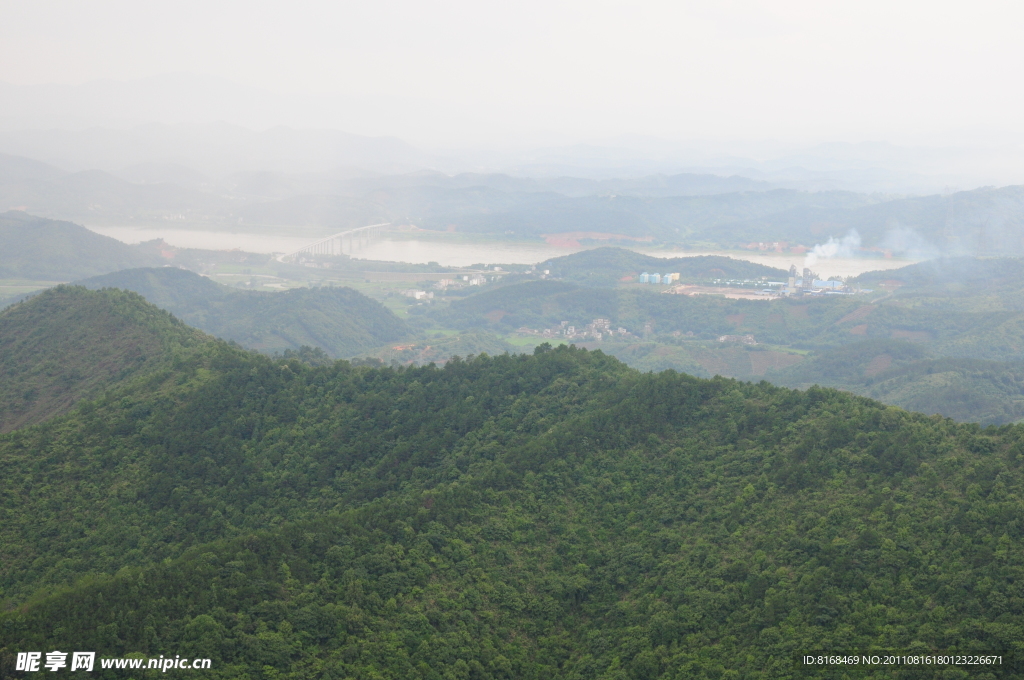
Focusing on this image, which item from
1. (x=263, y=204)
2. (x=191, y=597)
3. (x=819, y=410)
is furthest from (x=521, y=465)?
(x=263, y=204)

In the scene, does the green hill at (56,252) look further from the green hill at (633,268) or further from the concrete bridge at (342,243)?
the green hill at (633,268)

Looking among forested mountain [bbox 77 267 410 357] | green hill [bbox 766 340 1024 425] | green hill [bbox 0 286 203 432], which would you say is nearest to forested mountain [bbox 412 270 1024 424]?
green hill [bbox 766 340 1024 425]

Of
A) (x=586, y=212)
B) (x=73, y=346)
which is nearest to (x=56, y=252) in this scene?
(x=73, y=346)

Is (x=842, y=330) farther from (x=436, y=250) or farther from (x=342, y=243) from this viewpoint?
(x=342, y=243)

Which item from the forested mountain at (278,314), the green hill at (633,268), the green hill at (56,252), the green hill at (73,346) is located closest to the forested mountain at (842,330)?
the forested mountain at (278,314)

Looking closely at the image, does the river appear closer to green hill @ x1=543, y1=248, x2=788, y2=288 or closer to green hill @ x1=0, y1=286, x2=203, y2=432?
green hill @ x1=543, y1=248, x2=788, y2=288

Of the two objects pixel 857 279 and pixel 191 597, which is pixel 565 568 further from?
pixel 857 279
